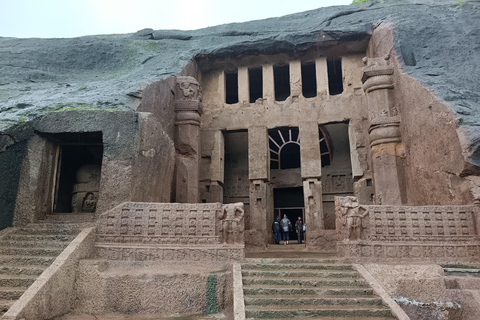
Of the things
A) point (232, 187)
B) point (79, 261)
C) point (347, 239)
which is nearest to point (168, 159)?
point (79, 261)

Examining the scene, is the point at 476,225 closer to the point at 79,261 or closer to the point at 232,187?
the point at 79,261

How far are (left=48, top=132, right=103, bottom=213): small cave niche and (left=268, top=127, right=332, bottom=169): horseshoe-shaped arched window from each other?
7782mm

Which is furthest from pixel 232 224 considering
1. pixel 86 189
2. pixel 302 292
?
pixel 86 189

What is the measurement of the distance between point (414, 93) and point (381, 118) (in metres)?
1.46

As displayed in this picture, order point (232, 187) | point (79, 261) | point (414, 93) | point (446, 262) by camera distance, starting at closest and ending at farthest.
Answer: point (79, 261), point (446, 262), point (414, 93), point (232, 187)

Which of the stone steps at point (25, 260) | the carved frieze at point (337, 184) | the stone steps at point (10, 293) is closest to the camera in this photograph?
the stone steps at point (10, 293)

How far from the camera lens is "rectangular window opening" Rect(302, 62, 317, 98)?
1517 centimetres

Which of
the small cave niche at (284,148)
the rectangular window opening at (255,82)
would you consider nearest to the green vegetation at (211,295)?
the small cave niche at (284,148)

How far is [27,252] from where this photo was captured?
641 cm

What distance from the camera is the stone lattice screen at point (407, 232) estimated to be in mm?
7086

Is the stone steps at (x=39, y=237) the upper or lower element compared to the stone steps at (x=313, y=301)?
upper

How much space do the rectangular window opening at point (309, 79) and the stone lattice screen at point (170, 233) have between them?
9361 mm

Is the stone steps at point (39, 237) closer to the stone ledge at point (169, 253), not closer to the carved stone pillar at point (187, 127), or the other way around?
the stone ledge at point (169, 253)

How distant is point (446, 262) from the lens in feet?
23.1
